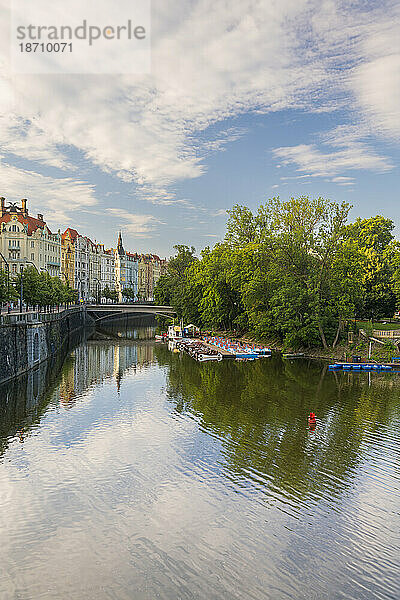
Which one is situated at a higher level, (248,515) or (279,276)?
(279,276)

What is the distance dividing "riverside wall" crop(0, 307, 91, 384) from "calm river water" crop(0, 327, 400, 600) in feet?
15.0

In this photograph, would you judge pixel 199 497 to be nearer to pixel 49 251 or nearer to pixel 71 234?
pixel 49 251

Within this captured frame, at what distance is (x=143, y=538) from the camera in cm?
1598

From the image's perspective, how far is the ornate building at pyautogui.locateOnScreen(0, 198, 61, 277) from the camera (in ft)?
359

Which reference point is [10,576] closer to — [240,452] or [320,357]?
[240,452]

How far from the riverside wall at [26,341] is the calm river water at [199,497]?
15.0 ft

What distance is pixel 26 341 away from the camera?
45625mm

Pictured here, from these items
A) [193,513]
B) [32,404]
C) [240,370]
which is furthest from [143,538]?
[240,370]

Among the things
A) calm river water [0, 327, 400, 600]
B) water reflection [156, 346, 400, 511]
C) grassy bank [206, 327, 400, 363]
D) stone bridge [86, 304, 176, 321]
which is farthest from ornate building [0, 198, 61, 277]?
calm river water [0, 327, 400, 600]

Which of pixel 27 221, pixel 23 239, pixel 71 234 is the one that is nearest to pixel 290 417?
pixel 23 239

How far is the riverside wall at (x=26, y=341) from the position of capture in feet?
129

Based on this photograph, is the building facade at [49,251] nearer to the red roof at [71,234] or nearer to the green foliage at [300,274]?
the red roof at [71,234]

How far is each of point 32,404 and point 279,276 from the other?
123ft

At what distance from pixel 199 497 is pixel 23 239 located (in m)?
104
